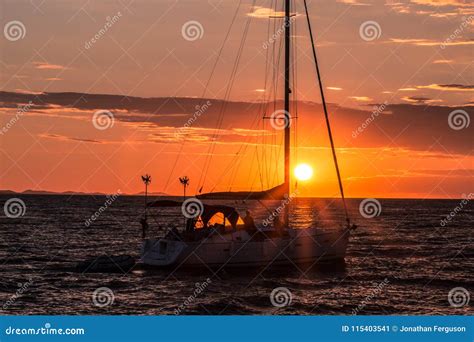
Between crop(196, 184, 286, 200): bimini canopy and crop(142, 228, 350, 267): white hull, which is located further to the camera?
crop(142, 228, 350, 267): white hull

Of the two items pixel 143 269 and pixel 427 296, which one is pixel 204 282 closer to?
pixel 143 269

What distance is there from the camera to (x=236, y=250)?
42.0 m

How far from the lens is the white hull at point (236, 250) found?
137 ft

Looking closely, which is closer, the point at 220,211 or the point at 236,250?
the point at 236,250

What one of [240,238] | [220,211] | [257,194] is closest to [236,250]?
[240,238]

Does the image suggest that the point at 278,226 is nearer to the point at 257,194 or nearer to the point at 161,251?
the point at 257,194

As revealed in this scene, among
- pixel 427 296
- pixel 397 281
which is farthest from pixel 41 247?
pixel 427 296

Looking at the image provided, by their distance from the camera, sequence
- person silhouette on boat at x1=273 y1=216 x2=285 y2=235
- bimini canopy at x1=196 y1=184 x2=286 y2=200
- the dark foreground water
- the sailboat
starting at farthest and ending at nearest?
person silhouette on boat at x1=273 y1=216 x2=285 y2=235 < the sailboat < bimini canopy at x1=196 y1=184 x2=286 y2=200 < the dark foreground water

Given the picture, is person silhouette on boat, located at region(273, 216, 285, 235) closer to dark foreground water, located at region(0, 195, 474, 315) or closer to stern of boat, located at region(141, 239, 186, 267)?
dark foreground water, located at region(0, 195, 474, 315)

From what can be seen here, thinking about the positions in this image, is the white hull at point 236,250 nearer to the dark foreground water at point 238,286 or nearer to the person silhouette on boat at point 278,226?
the person silhouette on boat at point 278,226

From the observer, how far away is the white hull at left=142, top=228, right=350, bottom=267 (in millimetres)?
41888

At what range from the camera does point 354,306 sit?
35.3 m

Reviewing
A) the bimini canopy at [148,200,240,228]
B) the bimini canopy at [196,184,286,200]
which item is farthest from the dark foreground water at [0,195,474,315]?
the bimini canopy at [196,184,286,200]

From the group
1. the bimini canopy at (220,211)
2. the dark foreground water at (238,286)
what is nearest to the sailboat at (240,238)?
the bimini canopy at (220,211)
